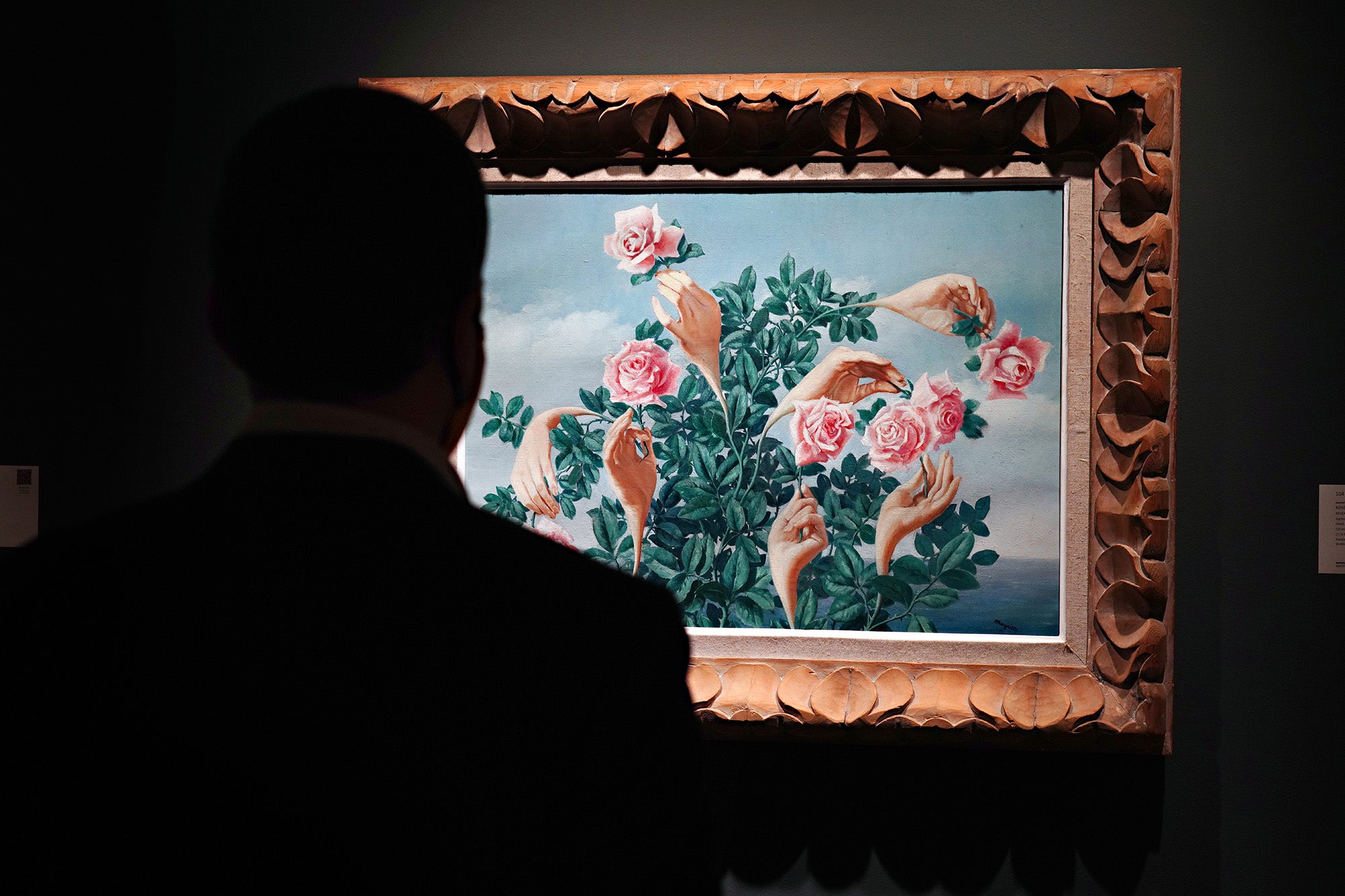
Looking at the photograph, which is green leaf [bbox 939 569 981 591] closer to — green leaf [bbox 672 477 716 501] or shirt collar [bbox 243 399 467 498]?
green leaf [bbox 672 477 716 501]

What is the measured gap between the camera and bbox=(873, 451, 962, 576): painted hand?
1272 mm

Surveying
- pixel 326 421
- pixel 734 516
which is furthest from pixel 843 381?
pixel 326 421

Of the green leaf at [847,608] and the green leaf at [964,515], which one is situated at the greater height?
the green leaf at [964,515]

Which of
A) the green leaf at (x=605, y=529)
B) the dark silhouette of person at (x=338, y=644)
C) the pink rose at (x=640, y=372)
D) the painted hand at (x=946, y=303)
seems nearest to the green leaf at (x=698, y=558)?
the green leaf at (x=605, y=529)

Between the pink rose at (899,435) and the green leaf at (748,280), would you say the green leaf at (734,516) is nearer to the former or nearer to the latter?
the pink rose at (899,435)

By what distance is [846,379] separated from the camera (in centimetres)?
129

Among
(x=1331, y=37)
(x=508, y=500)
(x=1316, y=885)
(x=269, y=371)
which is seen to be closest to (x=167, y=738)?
(x=269, y=371)

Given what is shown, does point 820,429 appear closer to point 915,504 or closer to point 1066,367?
point 915,504

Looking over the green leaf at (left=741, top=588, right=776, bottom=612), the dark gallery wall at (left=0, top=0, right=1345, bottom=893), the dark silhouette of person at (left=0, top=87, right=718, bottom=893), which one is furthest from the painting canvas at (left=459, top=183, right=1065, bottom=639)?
the dark silhouette of person at (left=0, top=87, right=718, bottom=893)

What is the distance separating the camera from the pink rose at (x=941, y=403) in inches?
50.1

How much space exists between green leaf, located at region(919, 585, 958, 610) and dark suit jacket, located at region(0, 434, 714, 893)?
0.87m

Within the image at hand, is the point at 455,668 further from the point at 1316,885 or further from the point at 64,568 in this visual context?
the point at 1316,885

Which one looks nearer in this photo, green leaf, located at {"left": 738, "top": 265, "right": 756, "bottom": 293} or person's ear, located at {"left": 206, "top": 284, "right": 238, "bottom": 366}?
person's ear, located at {"left": 206, "top": 284, "right": 238, "bottom": 366}

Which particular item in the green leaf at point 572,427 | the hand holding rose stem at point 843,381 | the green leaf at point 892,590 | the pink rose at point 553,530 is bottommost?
the green leaf at point 892,590
